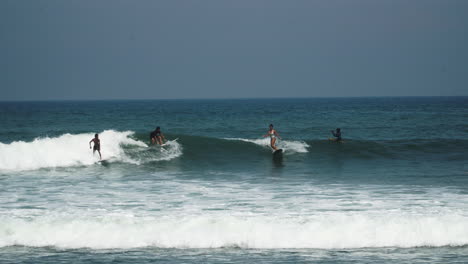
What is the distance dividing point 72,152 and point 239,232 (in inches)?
570

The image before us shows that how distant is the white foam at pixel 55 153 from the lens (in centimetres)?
2184

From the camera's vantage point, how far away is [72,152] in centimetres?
2366

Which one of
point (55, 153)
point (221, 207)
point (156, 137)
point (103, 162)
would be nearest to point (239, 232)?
point (221, 207)

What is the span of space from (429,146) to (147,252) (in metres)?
24.6

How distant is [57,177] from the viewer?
19.3 metres

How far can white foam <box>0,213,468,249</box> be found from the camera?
11047 millimetres

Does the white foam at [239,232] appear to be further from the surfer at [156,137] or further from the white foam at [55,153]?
the surfer at [156,137]

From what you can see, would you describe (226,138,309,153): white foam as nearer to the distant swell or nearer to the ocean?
the ocean

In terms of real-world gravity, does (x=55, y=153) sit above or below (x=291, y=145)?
above

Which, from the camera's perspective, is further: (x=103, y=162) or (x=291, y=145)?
(x=291, y=145)

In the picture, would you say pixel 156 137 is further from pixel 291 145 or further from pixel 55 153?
pixel 291 145

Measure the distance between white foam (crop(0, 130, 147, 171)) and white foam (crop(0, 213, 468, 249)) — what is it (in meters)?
10.3

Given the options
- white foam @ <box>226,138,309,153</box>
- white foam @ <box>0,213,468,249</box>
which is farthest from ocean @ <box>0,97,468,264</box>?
white foam @ <box>226,138,309,153</box>

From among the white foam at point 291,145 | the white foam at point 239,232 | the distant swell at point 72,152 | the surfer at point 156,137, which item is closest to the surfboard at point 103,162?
the distant swell at point 72,152
